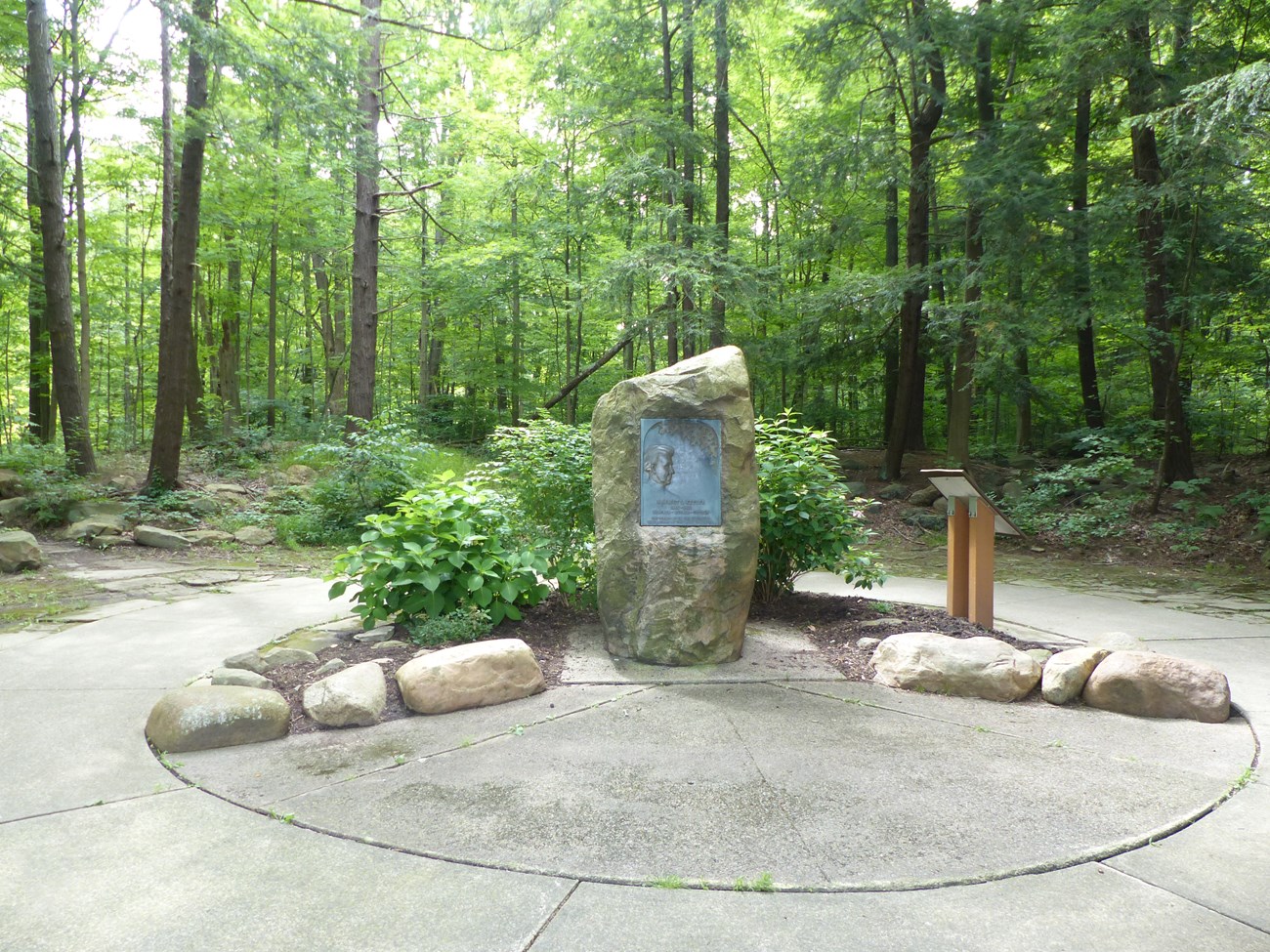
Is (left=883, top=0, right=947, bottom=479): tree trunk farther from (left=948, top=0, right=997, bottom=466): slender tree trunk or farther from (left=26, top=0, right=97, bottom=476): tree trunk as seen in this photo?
(left=26, top=0, right=97, bottom=476): tree trunk

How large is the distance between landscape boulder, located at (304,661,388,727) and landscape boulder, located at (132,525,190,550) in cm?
681

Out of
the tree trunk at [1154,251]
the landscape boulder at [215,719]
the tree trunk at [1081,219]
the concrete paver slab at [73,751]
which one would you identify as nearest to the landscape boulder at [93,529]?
the concrete paver slab at [73,751]

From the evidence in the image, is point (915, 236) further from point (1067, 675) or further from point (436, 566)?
point (436, 566)

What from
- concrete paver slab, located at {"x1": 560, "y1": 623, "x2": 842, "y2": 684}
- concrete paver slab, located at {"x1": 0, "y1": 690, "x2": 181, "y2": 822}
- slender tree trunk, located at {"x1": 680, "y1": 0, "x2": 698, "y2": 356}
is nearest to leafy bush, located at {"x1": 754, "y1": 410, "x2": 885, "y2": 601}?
concrete paver slab, located at {"x1": 560, "y1": 623, "x2": 842, "y2": 684}

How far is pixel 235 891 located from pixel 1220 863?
317 cm

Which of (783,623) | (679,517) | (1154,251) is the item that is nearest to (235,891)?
(679,517)

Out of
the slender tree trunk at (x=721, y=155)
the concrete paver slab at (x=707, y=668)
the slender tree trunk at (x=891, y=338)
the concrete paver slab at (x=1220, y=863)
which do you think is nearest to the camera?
the concrete paver slab at (x=1220, y=863)

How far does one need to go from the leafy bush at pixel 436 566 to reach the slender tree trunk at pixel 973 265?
7980 millimetres

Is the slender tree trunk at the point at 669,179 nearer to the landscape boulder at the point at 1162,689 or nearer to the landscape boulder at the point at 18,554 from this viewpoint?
the landscape boulder at the point at 18,554

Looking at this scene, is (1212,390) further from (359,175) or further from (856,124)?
(359,175)

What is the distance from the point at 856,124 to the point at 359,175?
8.49m

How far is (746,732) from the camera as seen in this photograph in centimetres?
371

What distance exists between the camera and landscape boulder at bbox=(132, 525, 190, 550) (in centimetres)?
968

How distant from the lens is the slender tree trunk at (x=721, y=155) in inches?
501
